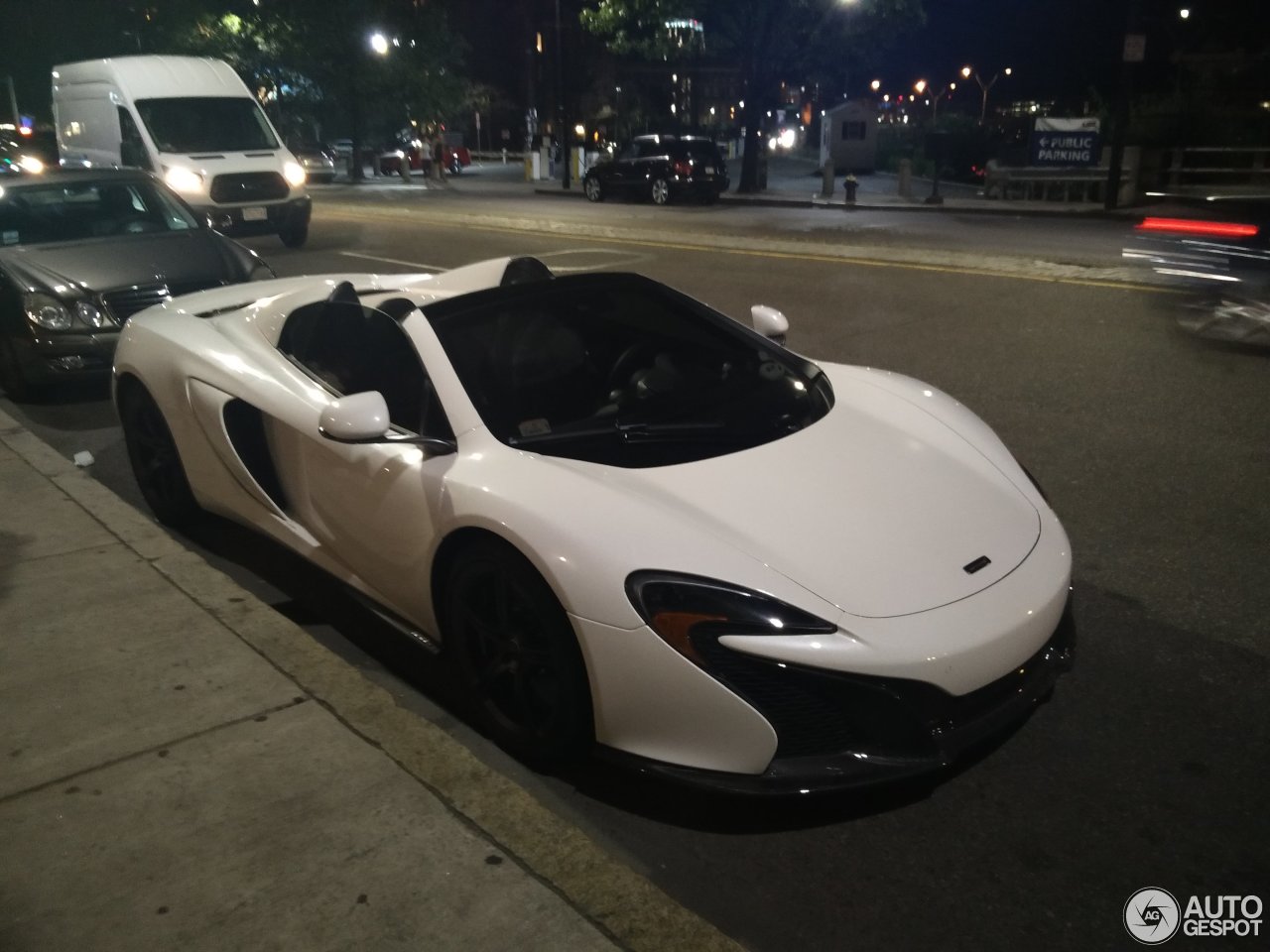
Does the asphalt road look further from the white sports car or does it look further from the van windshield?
the van windshield

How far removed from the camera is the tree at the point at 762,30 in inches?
1161

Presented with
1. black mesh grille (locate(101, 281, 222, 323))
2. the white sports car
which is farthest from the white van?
the white sports car

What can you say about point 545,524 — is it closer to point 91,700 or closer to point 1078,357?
point 91,700

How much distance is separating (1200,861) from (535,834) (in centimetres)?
167

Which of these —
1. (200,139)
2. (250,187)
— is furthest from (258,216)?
(200,139)

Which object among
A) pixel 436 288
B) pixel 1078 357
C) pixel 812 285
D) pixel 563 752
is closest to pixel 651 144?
pixel 812 285

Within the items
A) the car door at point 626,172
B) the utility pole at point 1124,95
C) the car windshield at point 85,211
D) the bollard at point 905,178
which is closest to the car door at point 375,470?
the car windshield at point 85,211

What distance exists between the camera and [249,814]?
2988 mm

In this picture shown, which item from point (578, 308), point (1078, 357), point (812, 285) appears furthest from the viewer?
point (812, 285)

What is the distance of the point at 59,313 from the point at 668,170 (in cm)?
2027

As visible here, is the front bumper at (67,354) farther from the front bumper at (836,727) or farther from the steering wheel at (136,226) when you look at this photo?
the front bumper at (836,727)

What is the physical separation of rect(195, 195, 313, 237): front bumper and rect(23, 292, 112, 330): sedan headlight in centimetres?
837

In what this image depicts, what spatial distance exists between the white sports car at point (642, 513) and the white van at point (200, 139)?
12.0 m

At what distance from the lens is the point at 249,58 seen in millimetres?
41625
